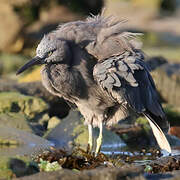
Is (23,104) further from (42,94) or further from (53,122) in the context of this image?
(42,94)

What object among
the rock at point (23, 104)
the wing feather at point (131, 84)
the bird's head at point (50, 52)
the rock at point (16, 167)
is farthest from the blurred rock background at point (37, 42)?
the rock at point (16, 167)

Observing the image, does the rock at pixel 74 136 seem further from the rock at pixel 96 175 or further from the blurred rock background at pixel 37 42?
the rock at pixel 96 175

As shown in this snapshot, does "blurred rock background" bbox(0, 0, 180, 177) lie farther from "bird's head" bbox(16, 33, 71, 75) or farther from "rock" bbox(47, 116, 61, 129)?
"bird's head" bbox(16, 33, 71, 75)

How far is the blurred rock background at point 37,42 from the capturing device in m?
9.10

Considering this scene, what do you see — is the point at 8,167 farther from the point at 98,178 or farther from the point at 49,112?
the point at 49,112

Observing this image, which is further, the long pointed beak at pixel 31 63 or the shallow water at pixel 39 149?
the shallow water at pixel 39 149

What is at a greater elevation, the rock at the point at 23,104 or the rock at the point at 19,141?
the rock at the point at 23,104

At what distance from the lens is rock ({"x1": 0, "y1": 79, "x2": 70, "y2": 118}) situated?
412 inches

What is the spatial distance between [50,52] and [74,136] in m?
2.16

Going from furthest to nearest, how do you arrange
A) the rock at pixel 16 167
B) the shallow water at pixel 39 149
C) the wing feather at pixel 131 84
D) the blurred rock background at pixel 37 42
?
1. the blurred rock background at pixel 37 42
2. the shallow water at pixel 39 149
3. the wing feather at pixel 131 84
4. the rock at pixel 16 167

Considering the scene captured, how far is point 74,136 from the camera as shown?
29.0ft

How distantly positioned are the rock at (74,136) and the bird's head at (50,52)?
75.1 inches

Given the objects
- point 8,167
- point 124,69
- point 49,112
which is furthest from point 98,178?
point 49,112

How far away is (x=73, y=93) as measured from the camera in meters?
7.38
